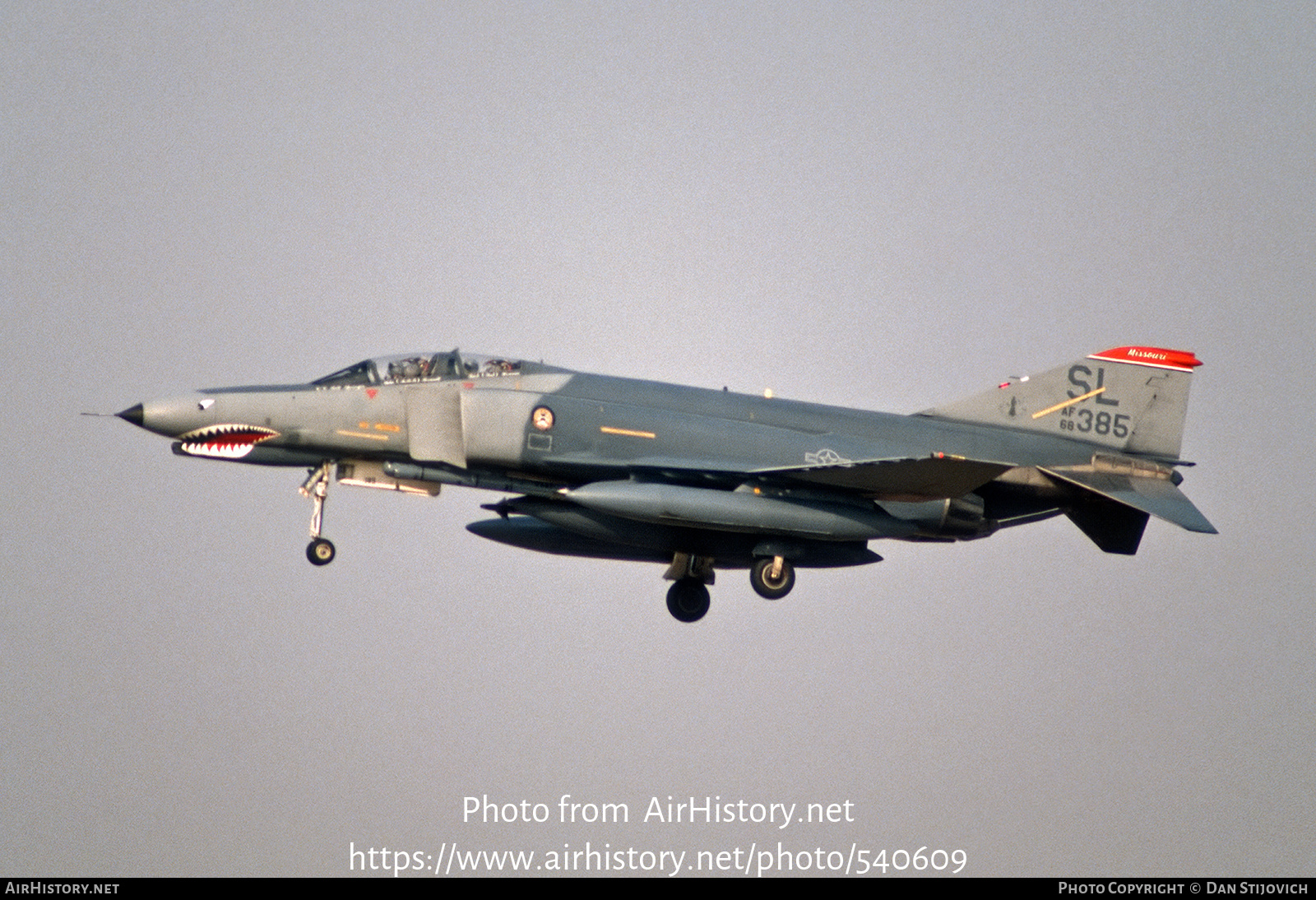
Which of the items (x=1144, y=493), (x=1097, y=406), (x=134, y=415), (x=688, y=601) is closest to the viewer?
(x=134, y=415)

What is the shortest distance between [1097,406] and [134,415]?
13.2 m

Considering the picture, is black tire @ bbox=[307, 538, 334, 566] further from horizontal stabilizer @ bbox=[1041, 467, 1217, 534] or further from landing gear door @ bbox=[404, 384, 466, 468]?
horizontal stabilizer @ bbox=[1041, 467, 1217, 534]

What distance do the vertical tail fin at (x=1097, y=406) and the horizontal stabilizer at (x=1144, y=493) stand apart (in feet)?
2.26

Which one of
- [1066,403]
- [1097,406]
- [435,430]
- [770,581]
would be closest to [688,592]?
[770,581]

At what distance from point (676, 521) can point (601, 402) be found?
2127 millimetres

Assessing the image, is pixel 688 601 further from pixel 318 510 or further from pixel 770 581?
pixel 318 510

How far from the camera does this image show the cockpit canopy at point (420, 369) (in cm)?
1950

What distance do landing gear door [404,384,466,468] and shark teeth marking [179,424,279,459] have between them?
1.75m

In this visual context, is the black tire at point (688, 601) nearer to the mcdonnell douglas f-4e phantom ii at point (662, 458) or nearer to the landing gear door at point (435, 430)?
the mcdonnell douglas f-4e phantom ii at point (662, 458)

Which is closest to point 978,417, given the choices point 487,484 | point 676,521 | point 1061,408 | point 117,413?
point 1061,408

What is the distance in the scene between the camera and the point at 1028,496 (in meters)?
20.9

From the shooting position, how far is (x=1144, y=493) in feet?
66.6

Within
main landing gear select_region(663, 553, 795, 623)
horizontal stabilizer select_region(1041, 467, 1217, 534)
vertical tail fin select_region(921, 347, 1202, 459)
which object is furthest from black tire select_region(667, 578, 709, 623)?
horizontal stabilizer select_region(1041, 467, 1217, 534)
